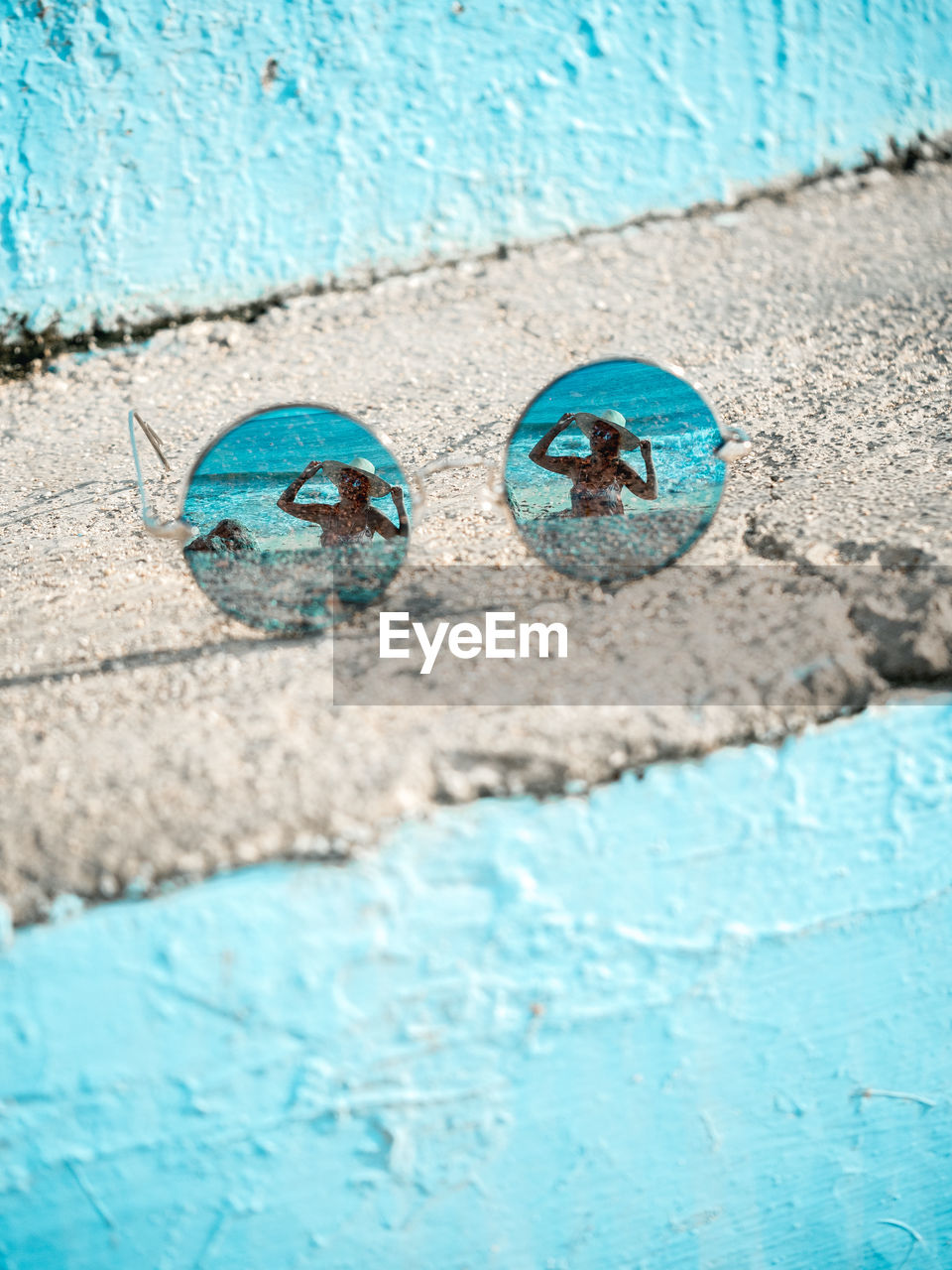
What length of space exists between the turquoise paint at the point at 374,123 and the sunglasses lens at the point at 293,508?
0.69 meters

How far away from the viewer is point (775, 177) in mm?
1847

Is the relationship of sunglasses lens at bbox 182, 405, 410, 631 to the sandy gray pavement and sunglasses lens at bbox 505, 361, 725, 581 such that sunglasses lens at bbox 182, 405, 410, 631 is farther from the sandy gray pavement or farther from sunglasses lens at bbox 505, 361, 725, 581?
sunglasses lens at bbox 505, 361, 725, 581

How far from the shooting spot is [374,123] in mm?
1662

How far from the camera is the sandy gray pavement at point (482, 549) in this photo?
76cm

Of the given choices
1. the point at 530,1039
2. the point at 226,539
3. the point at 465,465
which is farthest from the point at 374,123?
the point at 530,1039

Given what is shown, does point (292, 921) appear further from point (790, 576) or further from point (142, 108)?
point (142, 108)

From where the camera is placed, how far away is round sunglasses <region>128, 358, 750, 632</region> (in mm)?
1077

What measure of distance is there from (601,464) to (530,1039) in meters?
0.71

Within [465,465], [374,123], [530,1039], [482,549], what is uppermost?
[374,123]

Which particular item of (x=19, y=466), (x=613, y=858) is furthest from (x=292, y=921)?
(x=19, y=466)

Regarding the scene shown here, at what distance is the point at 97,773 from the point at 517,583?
1.69 feet

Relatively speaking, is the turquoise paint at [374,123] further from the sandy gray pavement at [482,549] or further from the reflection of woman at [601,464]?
the reflection of woman at [601,464]

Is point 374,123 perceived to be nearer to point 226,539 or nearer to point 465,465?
point 465,465

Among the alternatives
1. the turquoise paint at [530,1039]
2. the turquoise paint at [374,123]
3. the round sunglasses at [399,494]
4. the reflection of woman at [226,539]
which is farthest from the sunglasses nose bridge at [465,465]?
the turquoise paint at [374,123]
